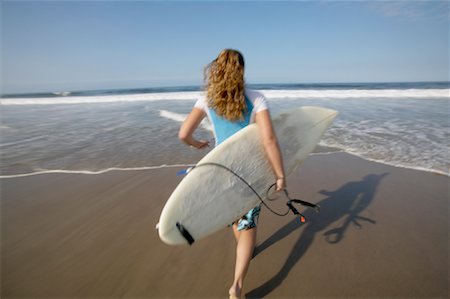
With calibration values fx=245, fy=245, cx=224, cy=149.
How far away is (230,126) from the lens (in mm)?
1865

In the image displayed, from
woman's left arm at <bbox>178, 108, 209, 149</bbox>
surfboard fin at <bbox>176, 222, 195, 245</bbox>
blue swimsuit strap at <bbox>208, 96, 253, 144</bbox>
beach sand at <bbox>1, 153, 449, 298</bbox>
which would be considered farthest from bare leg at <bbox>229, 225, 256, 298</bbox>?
woman's left arm at <bbox>178, 108, 209, 149</bbox>

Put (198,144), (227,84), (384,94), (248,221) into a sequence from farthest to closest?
(384,94), (198,144), (248,221), (227,84)

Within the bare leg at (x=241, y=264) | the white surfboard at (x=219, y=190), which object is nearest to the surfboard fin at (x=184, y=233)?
the white surfboard at (x=219, y=190)

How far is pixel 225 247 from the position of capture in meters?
2.47

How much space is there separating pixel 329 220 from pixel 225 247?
130 centimetres

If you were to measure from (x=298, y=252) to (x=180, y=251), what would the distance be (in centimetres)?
116

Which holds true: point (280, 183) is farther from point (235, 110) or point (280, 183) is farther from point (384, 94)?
point (384, 94)

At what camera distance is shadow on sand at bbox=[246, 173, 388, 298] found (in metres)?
2.17

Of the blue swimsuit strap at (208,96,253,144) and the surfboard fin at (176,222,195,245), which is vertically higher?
the blue swimsuit strap at (208,96,253,144)

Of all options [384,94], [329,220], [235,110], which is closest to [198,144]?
[235,110]

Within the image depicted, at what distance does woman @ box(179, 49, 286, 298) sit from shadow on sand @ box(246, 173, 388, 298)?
475 mm

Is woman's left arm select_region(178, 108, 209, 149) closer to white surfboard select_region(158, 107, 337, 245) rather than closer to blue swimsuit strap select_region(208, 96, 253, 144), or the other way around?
blue swimsuit strap select_region(208, 96, 253, 144)

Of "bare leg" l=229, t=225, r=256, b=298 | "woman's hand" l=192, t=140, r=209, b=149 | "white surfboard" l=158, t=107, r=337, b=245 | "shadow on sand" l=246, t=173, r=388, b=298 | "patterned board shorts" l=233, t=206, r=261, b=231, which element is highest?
"woman's hand" l=192, t=140, r=209, b=149

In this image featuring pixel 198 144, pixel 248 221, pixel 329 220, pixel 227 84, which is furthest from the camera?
pixel 329 220
